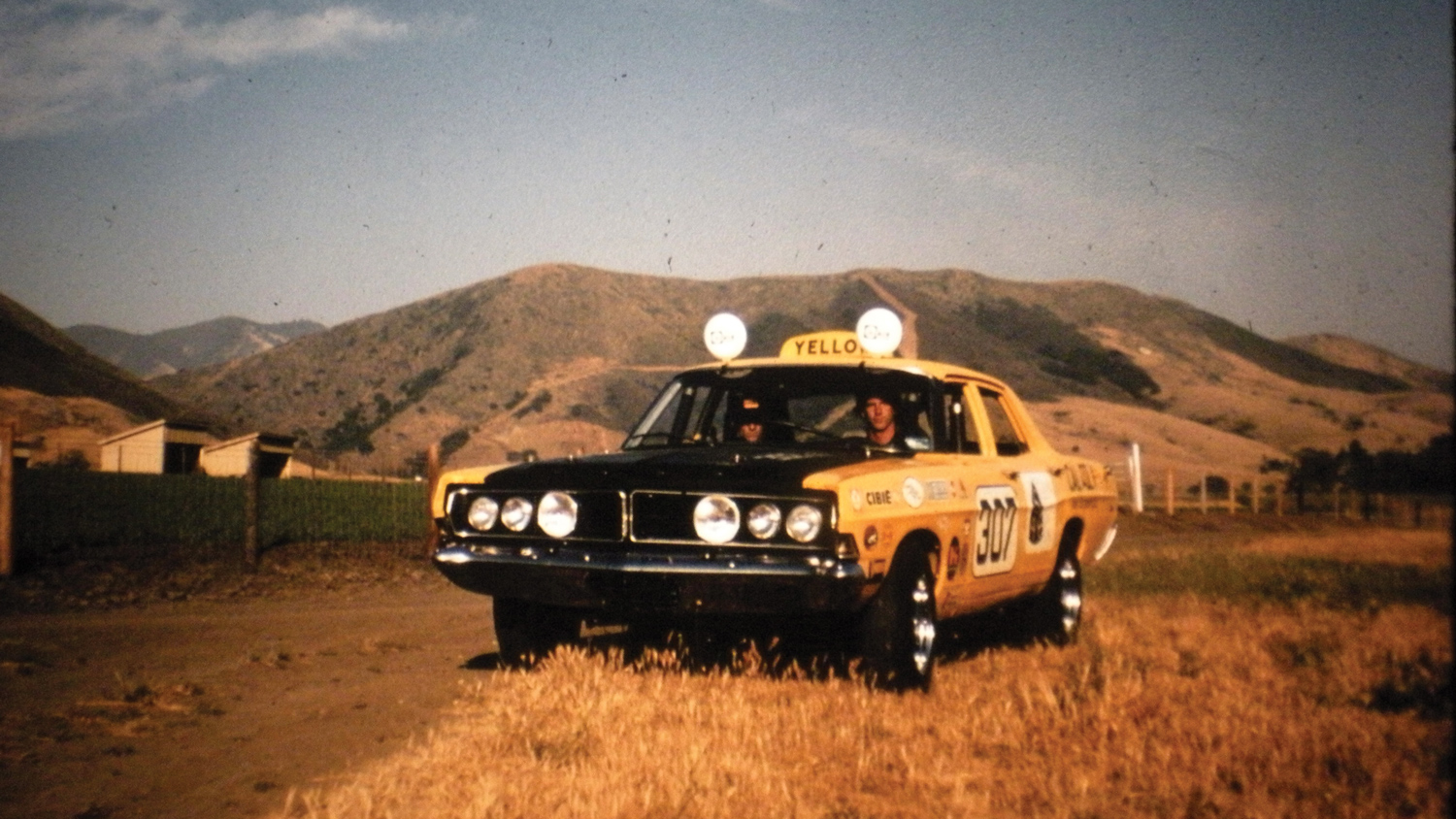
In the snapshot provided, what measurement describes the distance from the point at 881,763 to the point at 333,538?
62.0 ft

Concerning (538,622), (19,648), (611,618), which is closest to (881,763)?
(611,618)

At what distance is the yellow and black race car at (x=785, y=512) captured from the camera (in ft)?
19.6

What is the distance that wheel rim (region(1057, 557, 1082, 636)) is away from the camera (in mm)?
8711

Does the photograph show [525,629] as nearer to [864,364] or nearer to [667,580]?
[667,580]

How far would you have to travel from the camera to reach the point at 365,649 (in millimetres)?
9172

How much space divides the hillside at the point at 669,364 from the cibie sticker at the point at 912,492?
206 ft

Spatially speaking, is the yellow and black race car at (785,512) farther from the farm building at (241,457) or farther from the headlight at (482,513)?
the farm building at (241,457)

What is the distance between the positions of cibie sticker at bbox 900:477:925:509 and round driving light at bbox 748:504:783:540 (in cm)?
61

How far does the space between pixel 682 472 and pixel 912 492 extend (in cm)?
107

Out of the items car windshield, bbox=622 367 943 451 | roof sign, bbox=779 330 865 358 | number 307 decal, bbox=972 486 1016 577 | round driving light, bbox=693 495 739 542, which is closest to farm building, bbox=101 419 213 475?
car windshield, bbox=622 367 943 451

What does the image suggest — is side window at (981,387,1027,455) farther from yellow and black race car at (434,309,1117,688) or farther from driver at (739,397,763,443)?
driver at (739,397,763,443)

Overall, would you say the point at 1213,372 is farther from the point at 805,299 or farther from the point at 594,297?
the point at 594,297

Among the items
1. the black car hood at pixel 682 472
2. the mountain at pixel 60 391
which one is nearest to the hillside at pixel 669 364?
the mountain at pixel 60 391

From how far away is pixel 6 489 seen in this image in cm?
1370
